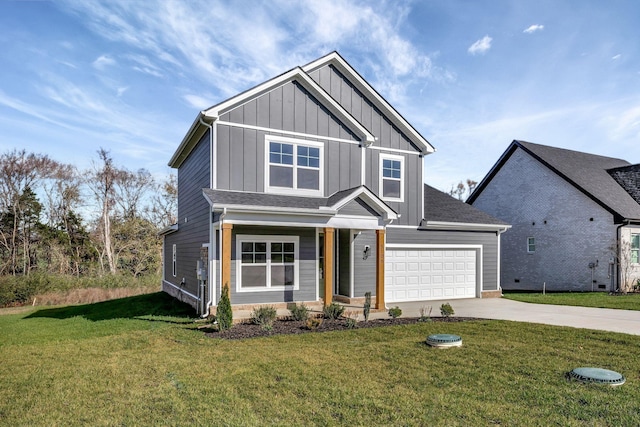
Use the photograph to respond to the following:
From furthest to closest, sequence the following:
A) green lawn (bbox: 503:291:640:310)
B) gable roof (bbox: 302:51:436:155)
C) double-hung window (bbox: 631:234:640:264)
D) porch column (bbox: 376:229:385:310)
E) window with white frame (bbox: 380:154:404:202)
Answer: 1. double-hung window (bbox: 631:234:640:264)
2. window with white frame (bbox: 380:154:404:202)
3. gable roof (bbox: 302:51:436:155)
4. green lawn (bbox: 503:291:640:310)
5. porch column (bbox: 376:229:385:310)

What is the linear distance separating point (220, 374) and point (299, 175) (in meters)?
7.34

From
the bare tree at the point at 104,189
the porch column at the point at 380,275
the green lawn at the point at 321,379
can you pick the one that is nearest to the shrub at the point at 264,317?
the green lawn at the point at 321,379

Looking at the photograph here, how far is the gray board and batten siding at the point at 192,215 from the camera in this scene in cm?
1176

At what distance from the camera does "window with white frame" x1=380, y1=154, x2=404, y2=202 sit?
13.7 m

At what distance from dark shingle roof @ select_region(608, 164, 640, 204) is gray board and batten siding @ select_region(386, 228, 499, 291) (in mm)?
9631

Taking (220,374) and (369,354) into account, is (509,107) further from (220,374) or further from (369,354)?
(220,374)

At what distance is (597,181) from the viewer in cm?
1942

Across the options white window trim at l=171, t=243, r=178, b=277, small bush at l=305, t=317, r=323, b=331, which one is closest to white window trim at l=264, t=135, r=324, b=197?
small bush at l=305, t=317, r=323, b=331

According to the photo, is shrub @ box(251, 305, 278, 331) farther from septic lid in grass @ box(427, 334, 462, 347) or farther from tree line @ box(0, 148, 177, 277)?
tree line @ box(0, 148, 177, 277)

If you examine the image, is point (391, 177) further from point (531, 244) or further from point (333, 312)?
point (531, 244)

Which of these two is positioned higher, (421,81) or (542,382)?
(421,81)

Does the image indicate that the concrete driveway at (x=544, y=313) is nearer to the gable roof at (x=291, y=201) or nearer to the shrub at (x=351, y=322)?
the shrub at (x=351, y=322)

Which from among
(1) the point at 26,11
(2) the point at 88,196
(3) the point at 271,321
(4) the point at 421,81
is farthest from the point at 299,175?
(2) the point at 88,196

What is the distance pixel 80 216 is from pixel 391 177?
75.3 feet
